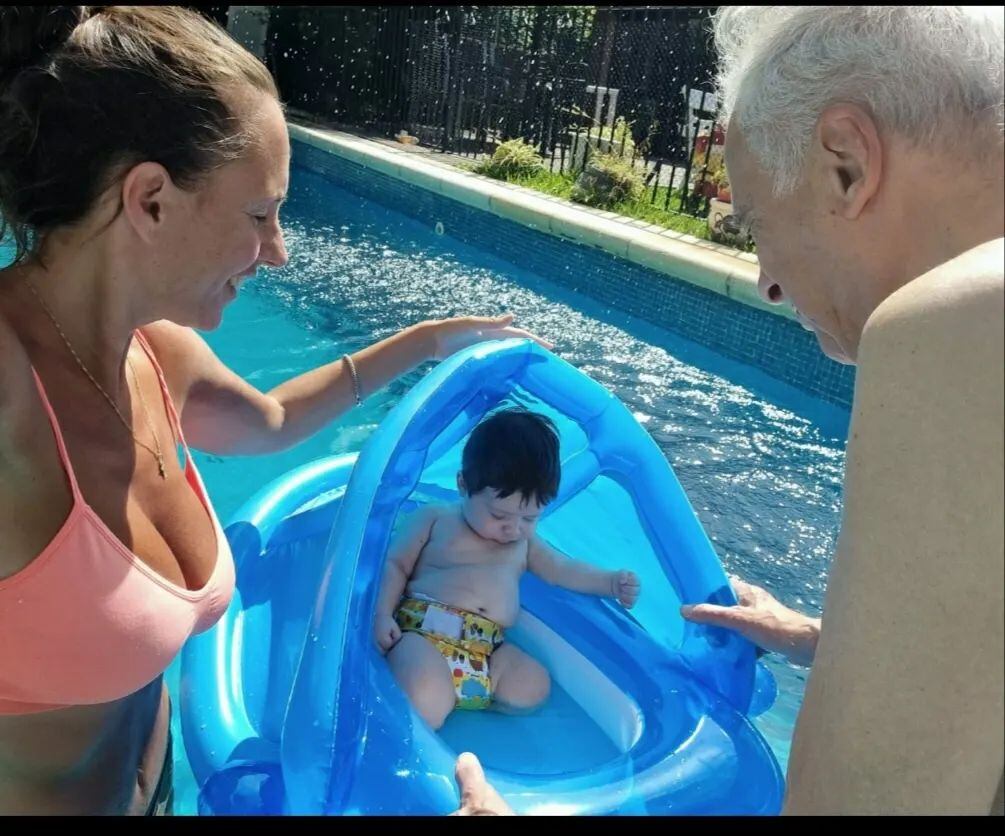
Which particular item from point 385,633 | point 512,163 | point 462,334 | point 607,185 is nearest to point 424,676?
point 385,633

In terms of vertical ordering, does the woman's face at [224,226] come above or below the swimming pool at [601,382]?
above

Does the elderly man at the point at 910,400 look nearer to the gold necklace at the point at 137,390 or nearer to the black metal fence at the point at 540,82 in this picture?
the gold necklace at the point at 137,390

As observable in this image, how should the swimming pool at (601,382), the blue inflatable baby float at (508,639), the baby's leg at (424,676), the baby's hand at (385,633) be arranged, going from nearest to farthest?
the blue inflatable baby float at (508,639), the baby's leg at (424,676), the baby's hand at (385,633), the swimming pool at (601,382)

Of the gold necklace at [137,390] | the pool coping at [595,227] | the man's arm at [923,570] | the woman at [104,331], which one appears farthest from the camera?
the pool coping at [595,227]

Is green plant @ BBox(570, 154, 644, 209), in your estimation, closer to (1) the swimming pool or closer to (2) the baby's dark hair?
(1) the swimming pool

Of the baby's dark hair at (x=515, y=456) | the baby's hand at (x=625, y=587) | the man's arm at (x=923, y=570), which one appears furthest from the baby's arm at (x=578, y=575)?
the man's arm at (x=923, y=570)

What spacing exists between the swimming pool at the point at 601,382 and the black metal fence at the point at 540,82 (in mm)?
2537

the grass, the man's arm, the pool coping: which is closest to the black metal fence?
the grass

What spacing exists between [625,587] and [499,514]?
0.44 meters

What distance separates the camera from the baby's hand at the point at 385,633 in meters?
2.59

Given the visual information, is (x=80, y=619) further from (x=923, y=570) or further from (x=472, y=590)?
(x=472, y=590)

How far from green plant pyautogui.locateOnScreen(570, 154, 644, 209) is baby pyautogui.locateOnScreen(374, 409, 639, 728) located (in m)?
6.67

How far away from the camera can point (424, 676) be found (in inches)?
98.5

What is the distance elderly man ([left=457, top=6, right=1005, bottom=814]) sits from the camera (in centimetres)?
78
